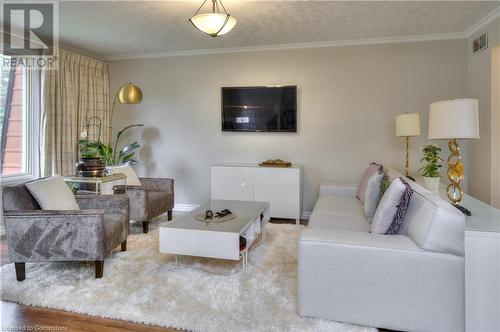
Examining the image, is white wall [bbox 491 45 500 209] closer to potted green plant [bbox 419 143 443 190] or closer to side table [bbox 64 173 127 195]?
potted green plant [bbox 419 143 443 190]

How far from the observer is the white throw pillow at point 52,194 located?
276 cm

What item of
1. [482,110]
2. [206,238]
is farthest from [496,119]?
[206,238]

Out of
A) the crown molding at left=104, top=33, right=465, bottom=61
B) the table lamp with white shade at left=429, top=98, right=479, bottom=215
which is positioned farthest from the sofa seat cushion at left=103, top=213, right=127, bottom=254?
the crown molding at left=104, top=33, right=465, bottom=61

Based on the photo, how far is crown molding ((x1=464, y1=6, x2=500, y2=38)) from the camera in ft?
11.4

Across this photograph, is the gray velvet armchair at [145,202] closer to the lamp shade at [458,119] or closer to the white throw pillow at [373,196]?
the white throw pillow at [373,196]

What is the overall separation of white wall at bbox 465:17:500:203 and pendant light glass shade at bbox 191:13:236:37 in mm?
2908

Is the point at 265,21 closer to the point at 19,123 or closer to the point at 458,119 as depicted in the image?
the point at 458,119

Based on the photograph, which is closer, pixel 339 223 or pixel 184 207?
pixel 339 223

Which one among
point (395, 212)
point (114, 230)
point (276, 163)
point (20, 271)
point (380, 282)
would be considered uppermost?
point (276, 163)

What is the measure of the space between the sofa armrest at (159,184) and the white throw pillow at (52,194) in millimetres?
1549

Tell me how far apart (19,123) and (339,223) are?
4.16m

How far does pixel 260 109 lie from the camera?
16.3 feet

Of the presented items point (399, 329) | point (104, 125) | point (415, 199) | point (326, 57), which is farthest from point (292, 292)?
point (104, 125)

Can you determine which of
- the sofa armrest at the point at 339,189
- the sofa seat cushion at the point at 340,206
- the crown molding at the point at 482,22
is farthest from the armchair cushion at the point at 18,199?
the crown molding at the point at 482,22
